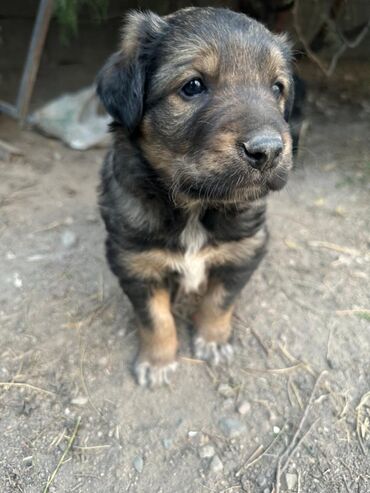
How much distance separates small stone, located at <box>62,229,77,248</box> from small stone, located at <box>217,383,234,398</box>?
168 centimetres

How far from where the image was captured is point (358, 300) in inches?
127

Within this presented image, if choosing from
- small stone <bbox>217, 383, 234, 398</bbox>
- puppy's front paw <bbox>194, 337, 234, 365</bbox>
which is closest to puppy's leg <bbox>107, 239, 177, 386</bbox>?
puppy's front paw <bbox>194, 337, 234, 365</bbox>

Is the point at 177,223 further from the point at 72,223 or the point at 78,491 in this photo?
the point at 72,223

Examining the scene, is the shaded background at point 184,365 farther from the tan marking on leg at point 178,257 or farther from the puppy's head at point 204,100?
the puppy's head at point 204,100

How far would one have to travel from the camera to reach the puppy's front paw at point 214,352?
2.86 metres

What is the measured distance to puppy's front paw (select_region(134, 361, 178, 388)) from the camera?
2719 mm

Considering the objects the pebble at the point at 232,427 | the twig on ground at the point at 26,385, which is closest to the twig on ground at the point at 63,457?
the twig on ground at the point at 26,385

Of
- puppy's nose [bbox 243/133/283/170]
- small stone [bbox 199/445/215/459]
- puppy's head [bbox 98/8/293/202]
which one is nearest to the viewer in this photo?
puppy's nose [bbox 243/133/283/170]

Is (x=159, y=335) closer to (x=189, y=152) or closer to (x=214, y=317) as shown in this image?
(x=214, y=317)

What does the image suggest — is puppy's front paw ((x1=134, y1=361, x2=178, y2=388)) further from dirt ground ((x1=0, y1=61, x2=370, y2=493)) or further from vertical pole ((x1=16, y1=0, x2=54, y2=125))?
vertical pole ((x1=16, y1=0, x2=54, y2=125))

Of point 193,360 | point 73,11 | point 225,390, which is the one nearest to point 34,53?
point 73,11

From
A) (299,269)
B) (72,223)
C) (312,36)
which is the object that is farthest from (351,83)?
(72,223)

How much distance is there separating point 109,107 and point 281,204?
7.88 ft

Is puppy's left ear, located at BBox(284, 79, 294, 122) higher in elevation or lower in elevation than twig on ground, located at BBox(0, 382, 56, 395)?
higher
